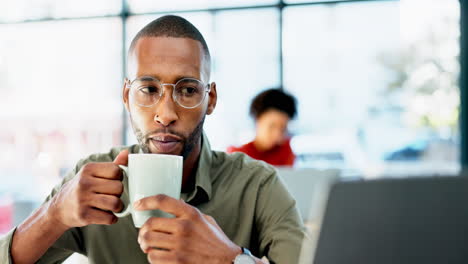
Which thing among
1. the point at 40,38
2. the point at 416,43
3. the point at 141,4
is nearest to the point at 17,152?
the point at 40,38

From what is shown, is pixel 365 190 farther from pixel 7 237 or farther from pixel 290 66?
pixel 290 66

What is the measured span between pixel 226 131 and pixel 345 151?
46.3 inches

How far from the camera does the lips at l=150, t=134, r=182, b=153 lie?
987 millimetres

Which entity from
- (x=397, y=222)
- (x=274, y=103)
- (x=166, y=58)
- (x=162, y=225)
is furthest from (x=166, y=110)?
(x=274, y=103)

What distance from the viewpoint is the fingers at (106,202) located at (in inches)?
29.7

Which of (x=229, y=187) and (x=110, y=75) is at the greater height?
(x=110, y=75)

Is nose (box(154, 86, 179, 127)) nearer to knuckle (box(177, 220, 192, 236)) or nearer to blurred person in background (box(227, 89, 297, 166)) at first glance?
knuckle (box(177, 220, 192, 236))

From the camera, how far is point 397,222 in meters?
0.40

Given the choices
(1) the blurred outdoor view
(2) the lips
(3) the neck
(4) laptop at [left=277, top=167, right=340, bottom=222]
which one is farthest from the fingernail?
(1) the blurred outdoor view

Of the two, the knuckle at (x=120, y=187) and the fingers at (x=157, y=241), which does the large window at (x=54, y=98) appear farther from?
the fingers at (x=157, y=241)

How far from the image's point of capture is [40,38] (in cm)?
493

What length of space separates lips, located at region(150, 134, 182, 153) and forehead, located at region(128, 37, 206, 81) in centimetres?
13

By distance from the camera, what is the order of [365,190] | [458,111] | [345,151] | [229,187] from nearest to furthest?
[365,190] < [229,187] < [458,111] < [345,151]

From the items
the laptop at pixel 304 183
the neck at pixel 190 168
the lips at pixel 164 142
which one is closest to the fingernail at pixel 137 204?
the lips at pixel 164 142
